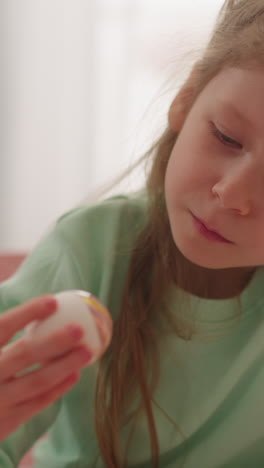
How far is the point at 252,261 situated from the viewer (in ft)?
2.24

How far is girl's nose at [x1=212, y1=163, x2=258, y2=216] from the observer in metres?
0.61

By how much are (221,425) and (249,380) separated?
59 mm

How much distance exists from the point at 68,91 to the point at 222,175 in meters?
0.98

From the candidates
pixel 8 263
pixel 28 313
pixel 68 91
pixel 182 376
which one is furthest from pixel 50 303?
pixel 68 91

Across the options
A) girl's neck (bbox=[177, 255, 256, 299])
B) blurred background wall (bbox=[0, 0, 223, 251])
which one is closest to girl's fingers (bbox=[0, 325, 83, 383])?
girl's neck (bbox=[177, 255, 256, 299])

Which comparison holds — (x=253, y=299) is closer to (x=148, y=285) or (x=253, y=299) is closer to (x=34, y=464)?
(x=148, y=285)

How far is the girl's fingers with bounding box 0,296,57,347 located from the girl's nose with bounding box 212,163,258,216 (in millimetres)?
197

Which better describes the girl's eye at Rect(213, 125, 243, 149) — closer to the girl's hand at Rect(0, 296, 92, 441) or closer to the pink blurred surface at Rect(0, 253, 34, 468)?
the girl's hand at Rect(0, 296, 92, 441)

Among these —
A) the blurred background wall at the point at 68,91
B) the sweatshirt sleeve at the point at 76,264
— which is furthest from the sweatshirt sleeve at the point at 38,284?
the blurred background wall at the point at 68,91

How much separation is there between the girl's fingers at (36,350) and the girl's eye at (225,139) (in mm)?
251

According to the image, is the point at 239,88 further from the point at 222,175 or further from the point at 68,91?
the point at 68,91

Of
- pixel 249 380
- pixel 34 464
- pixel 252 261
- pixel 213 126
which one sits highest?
pixel 213 126

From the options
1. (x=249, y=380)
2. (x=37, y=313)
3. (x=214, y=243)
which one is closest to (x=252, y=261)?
(x=214, y=243)

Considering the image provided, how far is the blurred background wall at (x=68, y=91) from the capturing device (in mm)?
1501
